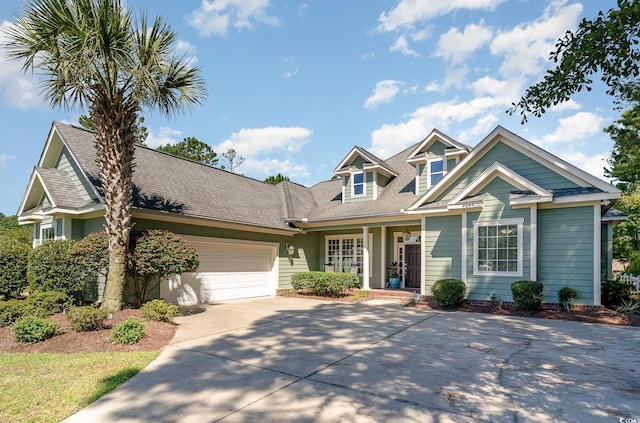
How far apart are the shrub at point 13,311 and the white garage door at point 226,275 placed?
10.9ft

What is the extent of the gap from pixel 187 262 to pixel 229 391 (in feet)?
19.0

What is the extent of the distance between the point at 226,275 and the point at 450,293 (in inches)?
316

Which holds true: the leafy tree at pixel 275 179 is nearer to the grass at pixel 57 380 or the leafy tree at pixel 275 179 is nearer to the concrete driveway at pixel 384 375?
the concrete driveway at pixel 384 375

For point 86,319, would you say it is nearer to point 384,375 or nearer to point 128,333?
point 128,333

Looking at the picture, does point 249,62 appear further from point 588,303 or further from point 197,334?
point 588,303

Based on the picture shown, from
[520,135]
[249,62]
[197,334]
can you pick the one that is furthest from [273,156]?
[197,334]

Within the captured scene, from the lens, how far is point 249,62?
1404 centimetres

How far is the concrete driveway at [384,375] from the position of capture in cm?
368

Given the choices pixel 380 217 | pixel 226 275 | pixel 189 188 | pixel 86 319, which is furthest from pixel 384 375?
pixel 189 188

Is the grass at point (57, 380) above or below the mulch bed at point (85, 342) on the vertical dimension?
above

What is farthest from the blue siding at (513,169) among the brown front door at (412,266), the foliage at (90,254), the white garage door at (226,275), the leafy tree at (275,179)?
the leafy tree at (275,179)

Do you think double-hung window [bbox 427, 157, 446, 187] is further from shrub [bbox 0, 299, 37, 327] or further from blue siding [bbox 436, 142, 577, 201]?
shrub [bbox 0, 299, 37, 327]

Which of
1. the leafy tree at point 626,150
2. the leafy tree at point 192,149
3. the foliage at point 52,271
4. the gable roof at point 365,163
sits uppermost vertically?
the leafy tree at point 192,149

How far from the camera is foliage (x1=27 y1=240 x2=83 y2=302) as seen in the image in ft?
30.9
